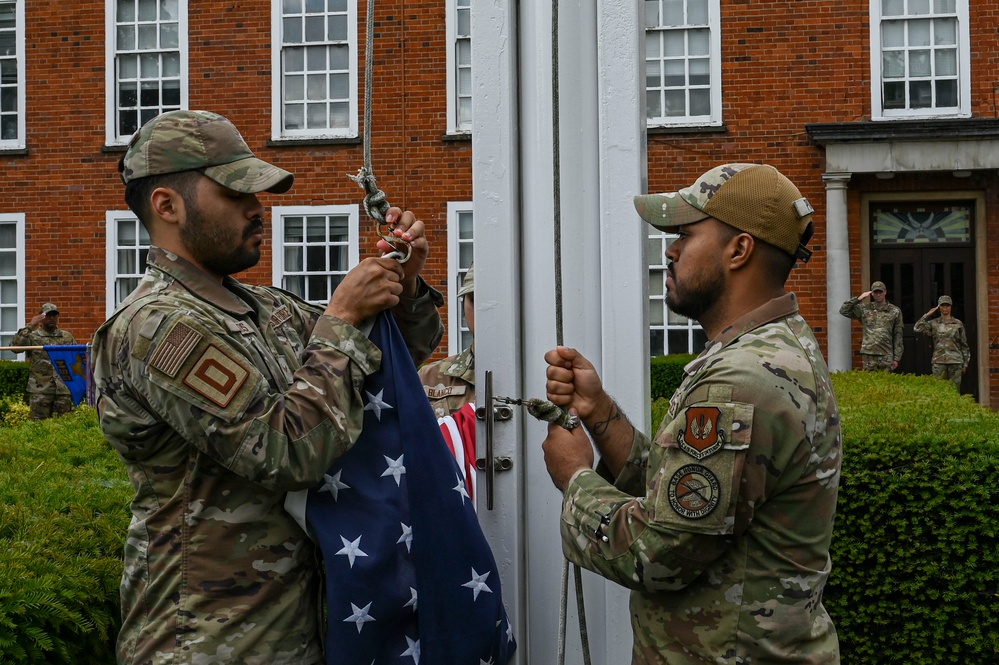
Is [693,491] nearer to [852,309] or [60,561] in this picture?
[60,561]

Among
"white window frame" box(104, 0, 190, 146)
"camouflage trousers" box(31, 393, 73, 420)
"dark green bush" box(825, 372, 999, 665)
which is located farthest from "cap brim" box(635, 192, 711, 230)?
"white window frame" box(104, 0, 190, 146)

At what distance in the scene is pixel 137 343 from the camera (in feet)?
7.88

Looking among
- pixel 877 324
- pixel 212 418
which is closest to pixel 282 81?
pixel 877 324

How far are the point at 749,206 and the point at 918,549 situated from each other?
10.5 feet

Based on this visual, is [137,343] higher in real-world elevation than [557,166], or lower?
lower

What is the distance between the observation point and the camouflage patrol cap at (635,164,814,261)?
2.44 meters

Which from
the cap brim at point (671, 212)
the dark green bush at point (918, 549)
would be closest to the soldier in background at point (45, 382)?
the dark green bush at point (918, 549)

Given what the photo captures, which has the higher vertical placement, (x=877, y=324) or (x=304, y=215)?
(x=304, y=215)

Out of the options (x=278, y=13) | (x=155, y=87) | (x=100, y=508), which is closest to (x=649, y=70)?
(x=278, y=13)

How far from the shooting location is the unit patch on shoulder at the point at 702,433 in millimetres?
2209

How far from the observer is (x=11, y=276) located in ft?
62.3

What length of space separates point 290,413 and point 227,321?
1.04ft

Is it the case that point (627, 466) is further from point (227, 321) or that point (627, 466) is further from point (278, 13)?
point (278, 13)

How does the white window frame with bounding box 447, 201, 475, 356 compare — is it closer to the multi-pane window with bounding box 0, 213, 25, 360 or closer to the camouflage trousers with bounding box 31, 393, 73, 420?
the camouflage trousers with bounding box 31, 393, 73, 420
